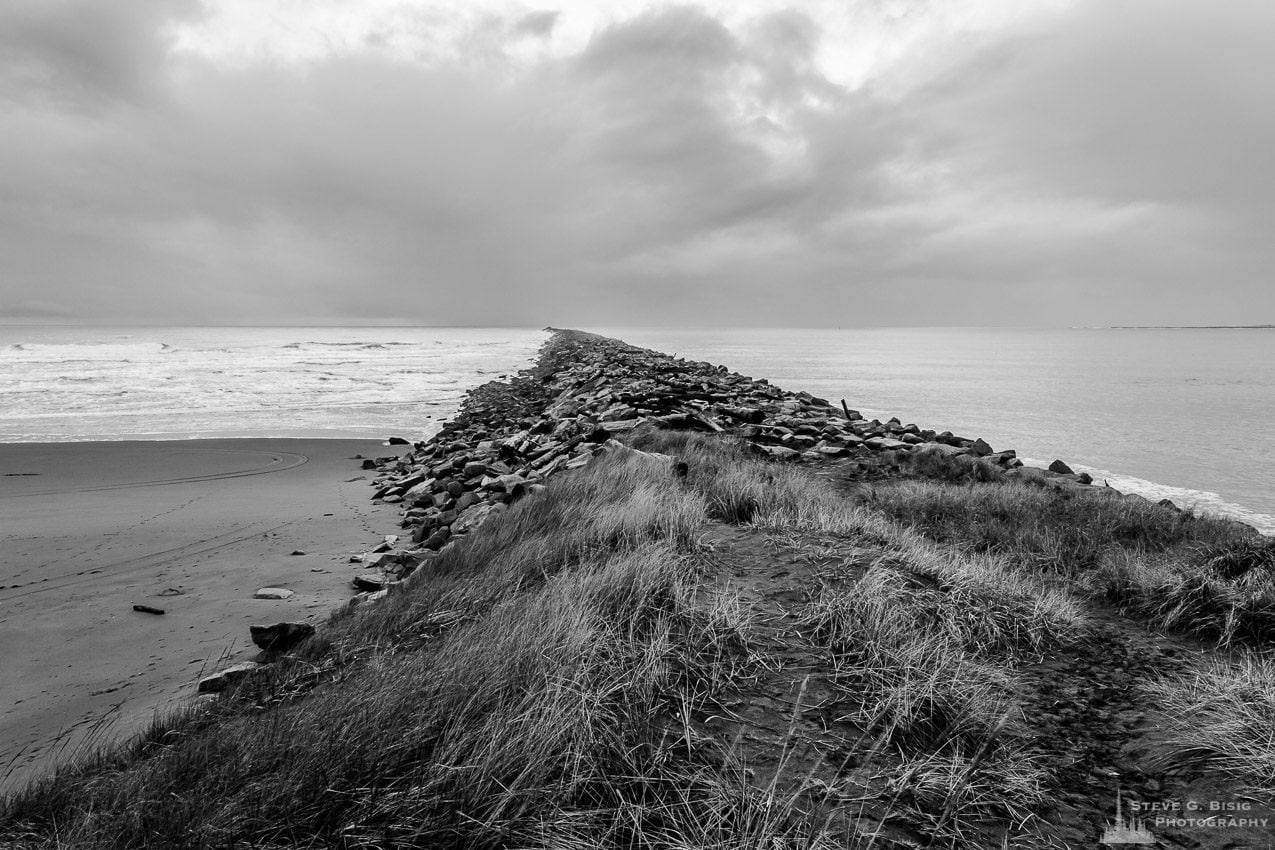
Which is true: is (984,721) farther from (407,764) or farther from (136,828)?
(136,828)

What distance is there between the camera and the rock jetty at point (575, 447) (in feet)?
26.1

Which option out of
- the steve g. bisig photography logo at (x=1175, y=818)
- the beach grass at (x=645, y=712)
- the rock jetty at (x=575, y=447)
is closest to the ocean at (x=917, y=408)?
the rock jetty at (x=575, y=447)

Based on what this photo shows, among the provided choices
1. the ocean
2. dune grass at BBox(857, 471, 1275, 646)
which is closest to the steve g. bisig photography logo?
dune grass at BBox(857, 471, 1275, 646)

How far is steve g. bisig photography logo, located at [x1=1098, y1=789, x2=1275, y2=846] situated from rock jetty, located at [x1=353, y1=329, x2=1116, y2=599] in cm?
514

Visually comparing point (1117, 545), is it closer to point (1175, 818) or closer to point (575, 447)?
point (1175, 818)

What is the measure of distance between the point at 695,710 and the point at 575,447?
26.0ft

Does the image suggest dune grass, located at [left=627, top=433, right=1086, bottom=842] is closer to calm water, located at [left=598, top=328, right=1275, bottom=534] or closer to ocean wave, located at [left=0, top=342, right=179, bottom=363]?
calm water, located at [left=598, top=328, right=1275, bottom=534]

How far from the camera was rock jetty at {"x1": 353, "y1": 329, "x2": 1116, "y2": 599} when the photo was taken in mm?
7964

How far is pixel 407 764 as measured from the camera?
2527 mm

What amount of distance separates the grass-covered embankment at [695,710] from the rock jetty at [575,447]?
2.00 m

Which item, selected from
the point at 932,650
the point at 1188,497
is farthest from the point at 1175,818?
the point at 1188,497

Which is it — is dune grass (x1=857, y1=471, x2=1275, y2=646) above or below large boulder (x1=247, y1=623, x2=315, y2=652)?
above

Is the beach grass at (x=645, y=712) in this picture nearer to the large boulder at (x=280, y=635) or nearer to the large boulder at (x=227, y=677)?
the large boulder at (x=280, y=635)

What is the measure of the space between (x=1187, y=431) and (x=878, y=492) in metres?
14.7
